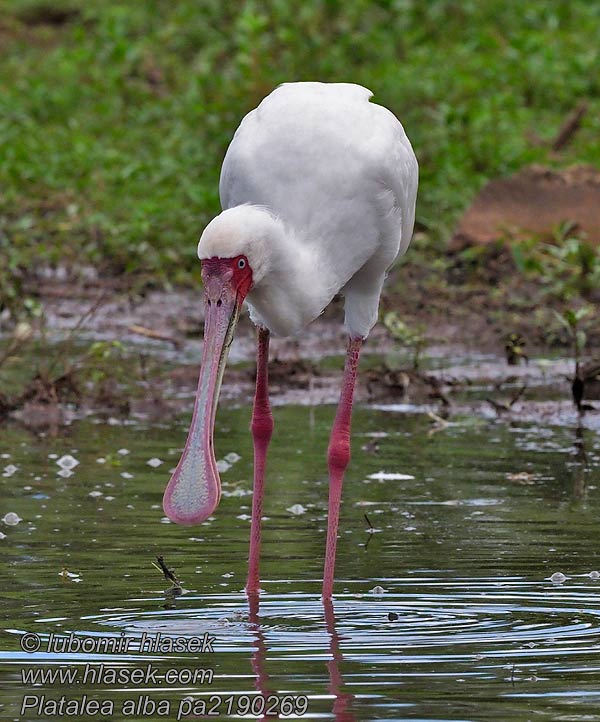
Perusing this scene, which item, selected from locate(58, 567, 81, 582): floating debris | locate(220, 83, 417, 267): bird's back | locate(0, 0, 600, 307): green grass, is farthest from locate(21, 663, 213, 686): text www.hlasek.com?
locate(0, 0, 600, 307): green grass

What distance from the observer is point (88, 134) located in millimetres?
17969

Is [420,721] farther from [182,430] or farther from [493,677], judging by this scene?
[182,430]

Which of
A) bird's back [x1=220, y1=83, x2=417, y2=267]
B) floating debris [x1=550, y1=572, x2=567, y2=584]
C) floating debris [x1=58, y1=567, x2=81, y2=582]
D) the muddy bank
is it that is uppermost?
bird's back [x1=220, y1=83, x2=417, y2=267]

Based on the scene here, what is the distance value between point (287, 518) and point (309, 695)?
2710 mm

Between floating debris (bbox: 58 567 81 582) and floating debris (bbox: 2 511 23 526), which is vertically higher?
floating debris (bbox: 58 567 81 582)

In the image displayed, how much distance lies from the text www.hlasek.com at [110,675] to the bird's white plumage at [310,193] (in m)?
1.44

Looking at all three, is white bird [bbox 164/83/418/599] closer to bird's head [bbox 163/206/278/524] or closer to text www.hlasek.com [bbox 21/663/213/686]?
bird's head [bbox 163/206/278/524]

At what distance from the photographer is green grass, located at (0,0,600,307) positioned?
555 inches

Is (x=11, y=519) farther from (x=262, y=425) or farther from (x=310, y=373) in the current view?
(x=310, y=373)

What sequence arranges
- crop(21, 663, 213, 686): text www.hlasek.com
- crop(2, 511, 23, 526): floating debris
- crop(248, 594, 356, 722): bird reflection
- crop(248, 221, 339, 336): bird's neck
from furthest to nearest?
crop(2, 511, 23, 526): floating debris, crop(248, 221, 339, 336): bird's neck, crop(21, 663, 213, 686): text www.hlasek.com, crop(248, 594, 356, 722): bird reflection

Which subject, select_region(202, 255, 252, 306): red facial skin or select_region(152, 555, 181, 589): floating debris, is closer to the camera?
select_region(202, 255, 252, 306): red facial skin

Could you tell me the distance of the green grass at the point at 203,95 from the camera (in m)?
14.1

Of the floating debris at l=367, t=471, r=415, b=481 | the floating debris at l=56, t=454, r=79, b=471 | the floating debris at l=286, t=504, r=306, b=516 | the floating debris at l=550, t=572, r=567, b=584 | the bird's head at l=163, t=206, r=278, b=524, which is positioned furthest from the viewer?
the floating debris at l=56, t=454, r=79, b=471

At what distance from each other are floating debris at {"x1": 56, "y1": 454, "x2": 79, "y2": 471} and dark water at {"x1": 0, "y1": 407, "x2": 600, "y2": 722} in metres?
0.04
